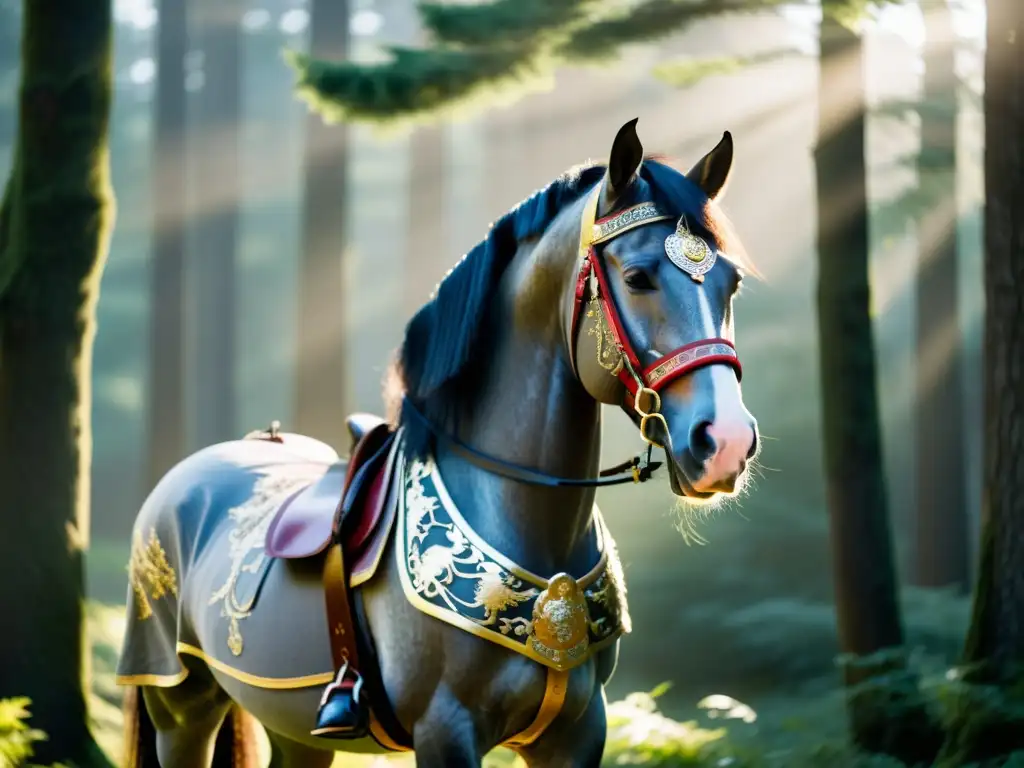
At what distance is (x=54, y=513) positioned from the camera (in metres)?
7.96

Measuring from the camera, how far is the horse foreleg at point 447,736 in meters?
3.35

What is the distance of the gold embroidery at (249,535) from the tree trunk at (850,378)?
4.71 metres

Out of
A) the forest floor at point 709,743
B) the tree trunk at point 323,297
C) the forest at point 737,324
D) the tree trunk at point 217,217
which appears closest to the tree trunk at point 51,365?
the forest at point 737,324

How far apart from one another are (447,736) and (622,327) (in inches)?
47.0

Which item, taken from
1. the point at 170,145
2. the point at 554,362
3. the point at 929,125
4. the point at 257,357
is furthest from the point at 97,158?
the point at 257,357

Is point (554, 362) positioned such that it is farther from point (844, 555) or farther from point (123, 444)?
point (123, 444)

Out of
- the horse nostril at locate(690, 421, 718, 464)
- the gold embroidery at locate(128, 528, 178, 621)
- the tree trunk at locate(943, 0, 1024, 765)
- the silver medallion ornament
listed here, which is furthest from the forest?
the gold embroidery at locate(128, 528, 178, 621)

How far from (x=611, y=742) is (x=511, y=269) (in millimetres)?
5390

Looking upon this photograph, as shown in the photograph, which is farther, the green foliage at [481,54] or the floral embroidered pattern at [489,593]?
the green foliage at [481,54]

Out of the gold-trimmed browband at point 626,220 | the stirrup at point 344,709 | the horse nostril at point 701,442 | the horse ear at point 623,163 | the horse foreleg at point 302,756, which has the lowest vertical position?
the horse foreleg at point 302,756

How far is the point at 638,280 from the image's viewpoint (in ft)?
10.4

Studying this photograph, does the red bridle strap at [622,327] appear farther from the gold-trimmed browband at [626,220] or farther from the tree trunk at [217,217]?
the tree trunk at [217,217]

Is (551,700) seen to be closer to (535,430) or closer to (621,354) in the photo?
(535,430)

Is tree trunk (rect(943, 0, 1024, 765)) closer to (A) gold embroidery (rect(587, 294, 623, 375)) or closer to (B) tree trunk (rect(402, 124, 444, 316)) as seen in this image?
(A) gold embroidery (rect(587, 294, 623, 375))
